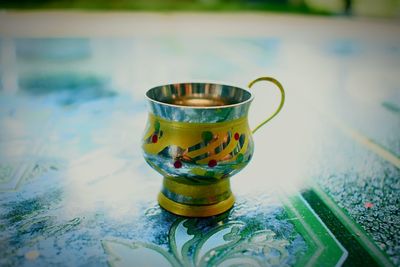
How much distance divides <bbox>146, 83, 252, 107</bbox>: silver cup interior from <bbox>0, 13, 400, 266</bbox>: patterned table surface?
0.84 ft

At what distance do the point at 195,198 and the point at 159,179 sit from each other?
0.25m

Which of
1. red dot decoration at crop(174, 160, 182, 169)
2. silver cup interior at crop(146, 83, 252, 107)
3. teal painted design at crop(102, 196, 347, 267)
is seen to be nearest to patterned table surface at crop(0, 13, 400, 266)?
teal painted design at crop(102, 196, 347, 267)

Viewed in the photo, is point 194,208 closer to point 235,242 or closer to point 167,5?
point 235,242

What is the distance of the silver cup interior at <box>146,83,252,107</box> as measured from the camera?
1121 millimetres

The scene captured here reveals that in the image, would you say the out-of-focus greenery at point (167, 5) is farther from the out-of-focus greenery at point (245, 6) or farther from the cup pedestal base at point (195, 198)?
the cup pedestal base at point (195, 198)

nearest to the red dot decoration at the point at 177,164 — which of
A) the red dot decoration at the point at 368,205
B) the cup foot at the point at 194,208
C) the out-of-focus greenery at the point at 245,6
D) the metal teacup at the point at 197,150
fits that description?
the metal teacup at the point at 197,150

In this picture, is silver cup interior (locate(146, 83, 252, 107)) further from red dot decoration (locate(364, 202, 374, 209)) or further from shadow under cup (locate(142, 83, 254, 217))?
red dot decoration (locate(364, 202, 374, 209))

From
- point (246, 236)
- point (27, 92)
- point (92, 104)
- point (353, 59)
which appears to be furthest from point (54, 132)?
point (353, 59)

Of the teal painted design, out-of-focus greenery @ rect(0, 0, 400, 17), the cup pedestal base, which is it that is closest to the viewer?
the teal painted design

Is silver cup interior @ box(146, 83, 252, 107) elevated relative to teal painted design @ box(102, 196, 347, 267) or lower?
elevated

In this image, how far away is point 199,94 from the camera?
116 centimetres

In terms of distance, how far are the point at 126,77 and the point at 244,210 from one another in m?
1.72

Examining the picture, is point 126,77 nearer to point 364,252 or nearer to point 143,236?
point 143,236

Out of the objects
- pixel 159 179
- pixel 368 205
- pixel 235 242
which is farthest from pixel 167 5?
pixel 235 242
